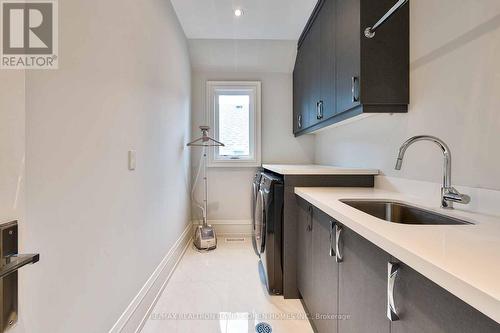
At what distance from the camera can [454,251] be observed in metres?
0.65

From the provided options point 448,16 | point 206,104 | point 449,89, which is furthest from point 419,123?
point 206,104

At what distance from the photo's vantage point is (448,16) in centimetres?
130

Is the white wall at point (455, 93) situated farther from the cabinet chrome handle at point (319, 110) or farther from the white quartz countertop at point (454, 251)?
the cabinet chrome handle at point (319, 110)

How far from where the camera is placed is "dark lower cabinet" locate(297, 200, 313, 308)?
165 cm

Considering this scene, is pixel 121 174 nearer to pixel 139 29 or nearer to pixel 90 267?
pixel 90 267

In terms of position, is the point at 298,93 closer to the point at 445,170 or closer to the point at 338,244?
the point at 445,170

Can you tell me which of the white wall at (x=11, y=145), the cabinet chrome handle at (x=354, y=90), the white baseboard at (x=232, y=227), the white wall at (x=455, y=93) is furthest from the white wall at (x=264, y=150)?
the white wall at (x=11, y=145)

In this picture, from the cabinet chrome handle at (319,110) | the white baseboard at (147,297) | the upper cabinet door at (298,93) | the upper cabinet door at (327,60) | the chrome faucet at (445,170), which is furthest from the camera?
the upper cabinet door at (298,93)

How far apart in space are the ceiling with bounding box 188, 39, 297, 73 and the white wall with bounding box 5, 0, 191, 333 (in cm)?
138

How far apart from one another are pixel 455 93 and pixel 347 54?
71cm

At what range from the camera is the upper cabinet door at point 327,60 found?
1.98 meters

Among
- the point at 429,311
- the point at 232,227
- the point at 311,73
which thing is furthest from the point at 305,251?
the point at 232,227

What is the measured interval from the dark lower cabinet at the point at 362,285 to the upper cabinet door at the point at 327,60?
1251 millimetres

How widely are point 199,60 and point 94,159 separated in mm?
2720
